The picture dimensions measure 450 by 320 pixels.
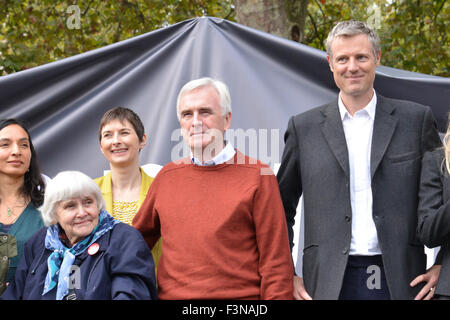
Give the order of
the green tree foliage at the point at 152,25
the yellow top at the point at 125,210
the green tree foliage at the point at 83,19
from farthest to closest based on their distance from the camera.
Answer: the green tree foliage at the point at 83,19, the green tree foliage at the point at 152,25, the yellow top at the point at 125,210

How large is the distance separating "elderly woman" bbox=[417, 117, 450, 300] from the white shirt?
24cm

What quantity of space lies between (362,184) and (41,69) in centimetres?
241

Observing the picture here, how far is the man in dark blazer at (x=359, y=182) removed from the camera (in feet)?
9.86

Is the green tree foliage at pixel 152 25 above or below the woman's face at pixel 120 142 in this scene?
above

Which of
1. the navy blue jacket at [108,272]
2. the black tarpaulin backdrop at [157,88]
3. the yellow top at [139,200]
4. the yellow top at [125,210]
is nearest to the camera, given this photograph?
the navy blue jacket at [108,272]

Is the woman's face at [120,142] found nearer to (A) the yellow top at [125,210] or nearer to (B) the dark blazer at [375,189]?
(A) the yellow top at [125,210]

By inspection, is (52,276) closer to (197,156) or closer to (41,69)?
(197,156)

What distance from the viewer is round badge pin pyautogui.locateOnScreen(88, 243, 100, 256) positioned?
120 inches

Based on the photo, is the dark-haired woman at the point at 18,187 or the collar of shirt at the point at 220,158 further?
the dark-haired woman at the point at 18,187

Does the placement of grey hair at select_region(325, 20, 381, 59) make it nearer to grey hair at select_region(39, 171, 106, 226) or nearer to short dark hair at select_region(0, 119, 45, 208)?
grey hair at select_region(39, 171, 106, 226)

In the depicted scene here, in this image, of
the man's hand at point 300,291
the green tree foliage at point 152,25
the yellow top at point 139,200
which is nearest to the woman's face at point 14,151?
the yellow top at point 139,200

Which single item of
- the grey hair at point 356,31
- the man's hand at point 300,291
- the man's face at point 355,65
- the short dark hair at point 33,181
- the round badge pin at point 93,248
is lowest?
the man's hand at point 300,291

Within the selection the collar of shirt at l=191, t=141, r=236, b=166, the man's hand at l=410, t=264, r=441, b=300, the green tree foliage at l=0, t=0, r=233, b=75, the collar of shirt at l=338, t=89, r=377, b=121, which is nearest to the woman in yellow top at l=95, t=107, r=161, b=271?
the collar of shirt at l=191, t=141, r=236, b=166

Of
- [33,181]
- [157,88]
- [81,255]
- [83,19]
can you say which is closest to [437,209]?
[81,255]
